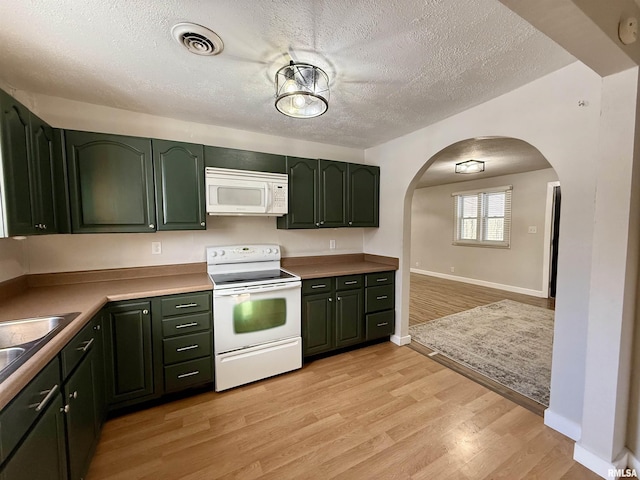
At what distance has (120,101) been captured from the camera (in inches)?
86.2

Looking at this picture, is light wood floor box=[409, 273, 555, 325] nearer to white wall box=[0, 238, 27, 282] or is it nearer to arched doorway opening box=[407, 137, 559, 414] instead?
arched doorway opening box=[407, 137, 559, 414]

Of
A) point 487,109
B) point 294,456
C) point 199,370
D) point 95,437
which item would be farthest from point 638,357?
point 95,437

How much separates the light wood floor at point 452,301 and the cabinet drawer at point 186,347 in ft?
7.28

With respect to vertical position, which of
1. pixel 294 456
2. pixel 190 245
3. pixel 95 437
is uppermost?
pixel 190 245

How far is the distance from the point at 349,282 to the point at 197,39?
231 centimetres

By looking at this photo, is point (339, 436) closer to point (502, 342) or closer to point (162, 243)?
point (162, 243)

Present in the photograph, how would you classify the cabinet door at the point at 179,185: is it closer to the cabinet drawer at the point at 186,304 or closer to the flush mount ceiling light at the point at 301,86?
the cabinet drawer at the point at 186,304

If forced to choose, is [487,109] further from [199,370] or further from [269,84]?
[199,370]

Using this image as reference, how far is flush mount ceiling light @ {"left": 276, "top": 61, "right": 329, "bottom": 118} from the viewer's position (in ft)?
5.45

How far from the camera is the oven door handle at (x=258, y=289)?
Result: 2.20 m

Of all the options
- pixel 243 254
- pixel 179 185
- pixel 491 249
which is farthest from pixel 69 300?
pixel 491 249

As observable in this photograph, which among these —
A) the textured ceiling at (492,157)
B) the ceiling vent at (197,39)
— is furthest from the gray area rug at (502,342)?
the ceiling vent at (197,39)

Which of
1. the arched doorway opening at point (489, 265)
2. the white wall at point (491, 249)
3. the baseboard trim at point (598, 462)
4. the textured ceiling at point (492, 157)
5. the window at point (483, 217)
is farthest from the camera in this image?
the window at point (483, 217)

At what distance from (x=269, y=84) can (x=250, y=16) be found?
63cm
